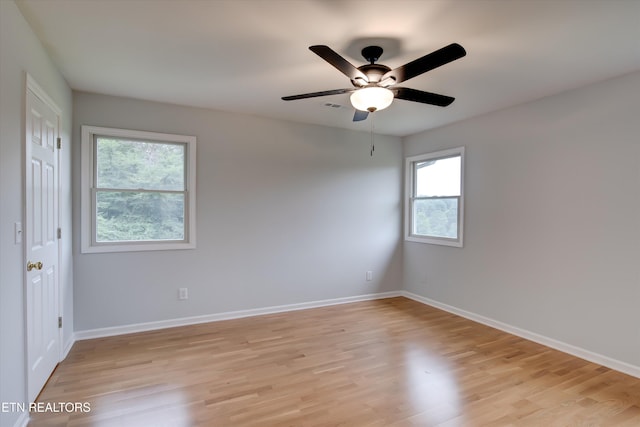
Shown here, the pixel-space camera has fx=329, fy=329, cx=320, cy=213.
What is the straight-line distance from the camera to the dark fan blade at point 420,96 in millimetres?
2424

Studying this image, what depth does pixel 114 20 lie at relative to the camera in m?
2.12

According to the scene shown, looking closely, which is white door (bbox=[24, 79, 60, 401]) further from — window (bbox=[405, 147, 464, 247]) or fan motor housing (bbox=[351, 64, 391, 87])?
window (bbox=[405, 147, 464, 247])

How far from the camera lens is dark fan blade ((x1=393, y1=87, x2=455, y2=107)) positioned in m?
2.42

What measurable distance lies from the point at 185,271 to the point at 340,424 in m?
2.54

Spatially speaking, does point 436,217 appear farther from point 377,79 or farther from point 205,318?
point 205,318

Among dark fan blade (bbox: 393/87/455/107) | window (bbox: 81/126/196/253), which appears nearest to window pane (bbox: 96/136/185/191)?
window (bbox: 81/126/196/253)

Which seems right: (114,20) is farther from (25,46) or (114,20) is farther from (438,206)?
(438,206)

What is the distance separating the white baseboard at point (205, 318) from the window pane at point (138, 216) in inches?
37.4

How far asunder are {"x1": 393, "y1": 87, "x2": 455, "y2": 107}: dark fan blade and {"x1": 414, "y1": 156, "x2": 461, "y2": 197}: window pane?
2058mm

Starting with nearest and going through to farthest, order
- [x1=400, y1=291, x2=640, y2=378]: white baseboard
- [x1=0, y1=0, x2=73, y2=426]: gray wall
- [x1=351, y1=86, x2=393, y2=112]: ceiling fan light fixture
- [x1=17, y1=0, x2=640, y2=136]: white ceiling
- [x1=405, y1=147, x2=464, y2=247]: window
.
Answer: [x1=0, y1=0, x2=73, y2=426]: gray wall → [x1=17, y1=0, x2=640, y2=136]: white ceiling → [x1=351, y1=86, x2=393, y2=112]: ceiling fan light fixture → [x1=400, y1=291, x2=640, y2=378]: white baseboard → [x1=405, y1=147, x2=464, y2=247]: window

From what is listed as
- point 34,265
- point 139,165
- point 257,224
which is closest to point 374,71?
point 257,224

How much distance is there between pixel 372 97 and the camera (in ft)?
7.56

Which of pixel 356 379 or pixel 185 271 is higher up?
pixel 185 271

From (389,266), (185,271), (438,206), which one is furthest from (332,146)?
(185,271)
